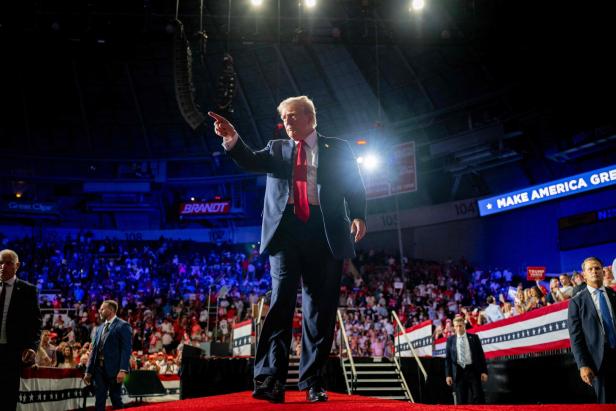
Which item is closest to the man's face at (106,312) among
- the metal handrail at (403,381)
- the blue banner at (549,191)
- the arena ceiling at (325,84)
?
the metal handrail at (403,381)

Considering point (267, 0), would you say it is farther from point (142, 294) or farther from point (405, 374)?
point (142, 294)

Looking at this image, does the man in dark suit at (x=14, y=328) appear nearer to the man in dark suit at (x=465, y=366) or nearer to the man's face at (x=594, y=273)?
the man's face at (x=594, y=273)

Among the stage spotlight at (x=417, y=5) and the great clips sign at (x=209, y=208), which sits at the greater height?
the stage spotlight at (x=417, y=5)

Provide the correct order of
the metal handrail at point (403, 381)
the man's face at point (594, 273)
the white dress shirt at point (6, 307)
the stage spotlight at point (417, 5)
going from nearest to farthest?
the man's face at point (594, 273)
the white dress shirt at point (6, 307)
the metal handrail at point (403, 381)
the stage spotlight at point (417, 5)

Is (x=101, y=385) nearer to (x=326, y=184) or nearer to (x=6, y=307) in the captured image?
(x=6, y=307)

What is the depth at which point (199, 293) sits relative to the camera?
74.6 ft

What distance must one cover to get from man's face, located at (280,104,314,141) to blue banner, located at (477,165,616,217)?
56.6 ft

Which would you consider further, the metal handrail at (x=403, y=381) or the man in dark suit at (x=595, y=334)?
the metal handrail at (x=403, y=381)

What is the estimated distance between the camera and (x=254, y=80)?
89.9ft

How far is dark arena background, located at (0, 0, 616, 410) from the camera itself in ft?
34.4

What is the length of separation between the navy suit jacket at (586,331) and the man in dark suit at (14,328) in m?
4.46

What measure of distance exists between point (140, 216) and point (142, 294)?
1046 cm

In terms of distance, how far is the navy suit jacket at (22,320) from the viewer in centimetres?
471

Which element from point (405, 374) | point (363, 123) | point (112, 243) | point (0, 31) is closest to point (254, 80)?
point (363, 123)
